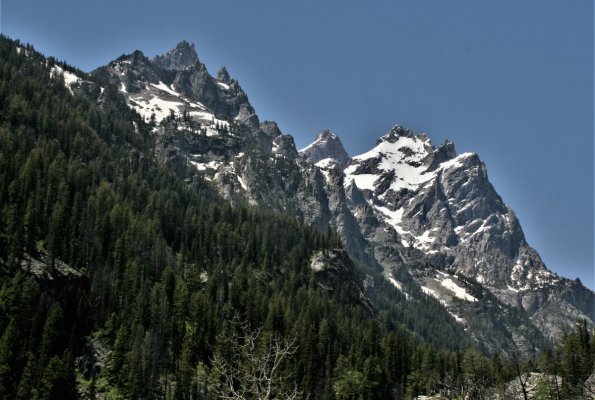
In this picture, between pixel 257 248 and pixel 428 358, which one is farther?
pixel 257 248

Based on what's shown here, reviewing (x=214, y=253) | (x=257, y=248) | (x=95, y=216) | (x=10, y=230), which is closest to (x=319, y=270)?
(x=257, y=248)

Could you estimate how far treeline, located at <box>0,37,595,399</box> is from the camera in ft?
307

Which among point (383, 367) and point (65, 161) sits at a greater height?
point (65, 161)

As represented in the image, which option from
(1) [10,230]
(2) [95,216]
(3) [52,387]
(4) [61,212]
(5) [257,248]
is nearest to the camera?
(3) [52,387]

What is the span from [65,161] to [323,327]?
301 ft

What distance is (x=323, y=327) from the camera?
125m

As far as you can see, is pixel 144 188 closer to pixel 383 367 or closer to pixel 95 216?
pixel 95 216

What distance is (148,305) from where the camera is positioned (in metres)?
114

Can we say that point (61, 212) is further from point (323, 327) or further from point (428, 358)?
point (428, 358)

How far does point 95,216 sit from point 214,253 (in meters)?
36.6

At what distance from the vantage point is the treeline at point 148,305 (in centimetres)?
9344

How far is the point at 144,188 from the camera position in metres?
178

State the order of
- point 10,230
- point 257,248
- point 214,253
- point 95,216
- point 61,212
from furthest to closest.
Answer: point 257,248 → point 214,253 → point 95,216 → point 61,212 → point 10,230

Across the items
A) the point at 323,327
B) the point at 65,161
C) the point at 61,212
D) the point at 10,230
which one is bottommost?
the point at 323,327
